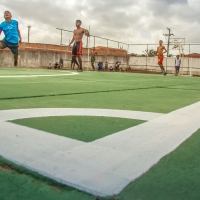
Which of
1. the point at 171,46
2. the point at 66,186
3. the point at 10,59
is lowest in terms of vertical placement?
the point at 66,186

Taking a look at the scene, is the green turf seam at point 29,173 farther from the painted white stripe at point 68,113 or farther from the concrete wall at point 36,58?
the concrete wall at point 36,58

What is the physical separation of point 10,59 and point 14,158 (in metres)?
22.2

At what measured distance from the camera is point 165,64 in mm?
31297

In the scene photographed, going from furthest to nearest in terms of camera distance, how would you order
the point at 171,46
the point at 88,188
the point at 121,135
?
1. the point at 171,46
2. the point at 121,135
3. the point at 88,188

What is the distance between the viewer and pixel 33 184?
1134 mm

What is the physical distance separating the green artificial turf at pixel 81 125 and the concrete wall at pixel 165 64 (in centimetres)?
2817

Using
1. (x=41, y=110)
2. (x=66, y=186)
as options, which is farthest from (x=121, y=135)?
(x=41, y=110)

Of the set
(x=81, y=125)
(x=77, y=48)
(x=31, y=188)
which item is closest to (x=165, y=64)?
(x=77, y=48)

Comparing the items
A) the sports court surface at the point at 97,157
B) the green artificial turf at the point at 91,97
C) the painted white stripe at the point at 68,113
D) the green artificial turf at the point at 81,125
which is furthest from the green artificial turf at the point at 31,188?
the green artificial turf at the point at 91,97

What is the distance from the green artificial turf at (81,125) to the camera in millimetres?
1939

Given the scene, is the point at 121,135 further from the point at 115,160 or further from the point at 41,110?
the point at 41,110

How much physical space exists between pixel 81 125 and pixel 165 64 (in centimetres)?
3029

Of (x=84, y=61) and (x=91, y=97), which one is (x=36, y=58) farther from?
(x=91, y=97)

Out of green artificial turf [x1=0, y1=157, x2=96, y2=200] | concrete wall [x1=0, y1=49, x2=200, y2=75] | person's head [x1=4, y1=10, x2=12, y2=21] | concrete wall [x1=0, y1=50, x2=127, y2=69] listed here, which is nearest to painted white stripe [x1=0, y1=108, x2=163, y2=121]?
green artificial turf [x1=0, y1=157, x2=96, y2=200]
